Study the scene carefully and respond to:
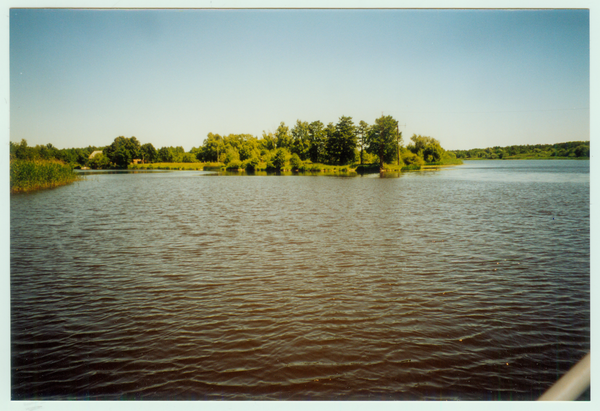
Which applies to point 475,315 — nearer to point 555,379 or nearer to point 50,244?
point 555,379

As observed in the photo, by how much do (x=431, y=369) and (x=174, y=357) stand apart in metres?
4.23

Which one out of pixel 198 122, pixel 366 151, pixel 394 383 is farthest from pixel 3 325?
pixel 366 151

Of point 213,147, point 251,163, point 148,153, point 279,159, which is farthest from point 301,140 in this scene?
point 148,153

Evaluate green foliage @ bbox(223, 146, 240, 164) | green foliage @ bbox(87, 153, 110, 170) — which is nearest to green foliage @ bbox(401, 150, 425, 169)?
green foliage @ bbox(223, 146, 240, 164)

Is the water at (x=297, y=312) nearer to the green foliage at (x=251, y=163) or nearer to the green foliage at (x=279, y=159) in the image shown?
the green foliage at (x=279, y=159)

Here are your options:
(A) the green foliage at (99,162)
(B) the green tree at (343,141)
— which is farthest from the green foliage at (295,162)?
(A) the green foliage at (99,162)

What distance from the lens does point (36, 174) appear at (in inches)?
1230

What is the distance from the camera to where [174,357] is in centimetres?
638

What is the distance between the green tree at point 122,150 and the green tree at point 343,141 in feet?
138

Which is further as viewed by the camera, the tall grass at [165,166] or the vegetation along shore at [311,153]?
the tall grass at [165,166]

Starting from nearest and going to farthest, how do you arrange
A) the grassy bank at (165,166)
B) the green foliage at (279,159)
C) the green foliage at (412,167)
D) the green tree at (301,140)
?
the green foliage at (412,167), the green foliage at (279,159), the grassy bank at (165,166), the green tree at (301,140)

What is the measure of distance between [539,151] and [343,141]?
50647 millimetres

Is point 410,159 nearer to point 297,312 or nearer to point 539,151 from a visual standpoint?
point 539,151

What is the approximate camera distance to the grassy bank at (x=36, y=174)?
2816 centimetres
